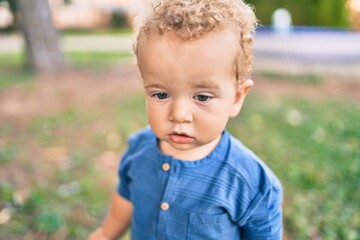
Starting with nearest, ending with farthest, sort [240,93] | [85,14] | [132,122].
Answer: [240,93] < [132,122] < [85,14]

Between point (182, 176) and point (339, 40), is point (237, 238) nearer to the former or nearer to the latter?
point (182, 176)

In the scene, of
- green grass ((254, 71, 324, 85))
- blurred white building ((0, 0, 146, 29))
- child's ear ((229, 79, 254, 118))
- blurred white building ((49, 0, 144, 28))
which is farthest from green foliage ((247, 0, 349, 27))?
blurred white building ((49, 0, 144, 28))

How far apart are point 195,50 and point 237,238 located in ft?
2.27

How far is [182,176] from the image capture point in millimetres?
1449

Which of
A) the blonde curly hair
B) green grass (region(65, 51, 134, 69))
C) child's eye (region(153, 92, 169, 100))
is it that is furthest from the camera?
green grass (region(65, 51, 134, 69))

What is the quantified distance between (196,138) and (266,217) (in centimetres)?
36

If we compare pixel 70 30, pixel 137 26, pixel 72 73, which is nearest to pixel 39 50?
pixel 72 73

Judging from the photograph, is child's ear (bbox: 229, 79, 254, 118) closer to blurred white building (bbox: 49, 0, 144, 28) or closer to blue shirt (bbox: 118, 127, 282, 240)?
blue shirt (bbox: 118, 127, 282, 240)

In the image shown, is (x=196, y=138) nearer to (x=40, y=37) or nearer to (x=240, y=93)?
(x=240, y=93)

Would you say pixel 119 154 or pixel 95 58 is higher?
pixel 119 154

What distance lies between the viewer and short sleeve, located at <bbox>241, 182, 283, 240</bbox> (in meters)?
1.42

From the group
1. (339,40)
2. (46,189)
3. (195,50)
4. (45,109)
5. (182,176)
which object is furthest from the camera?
(339,40)

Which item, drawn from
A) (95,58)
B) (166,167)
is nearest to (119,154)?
(166,167)

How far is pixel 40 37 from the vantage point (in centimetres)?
625
